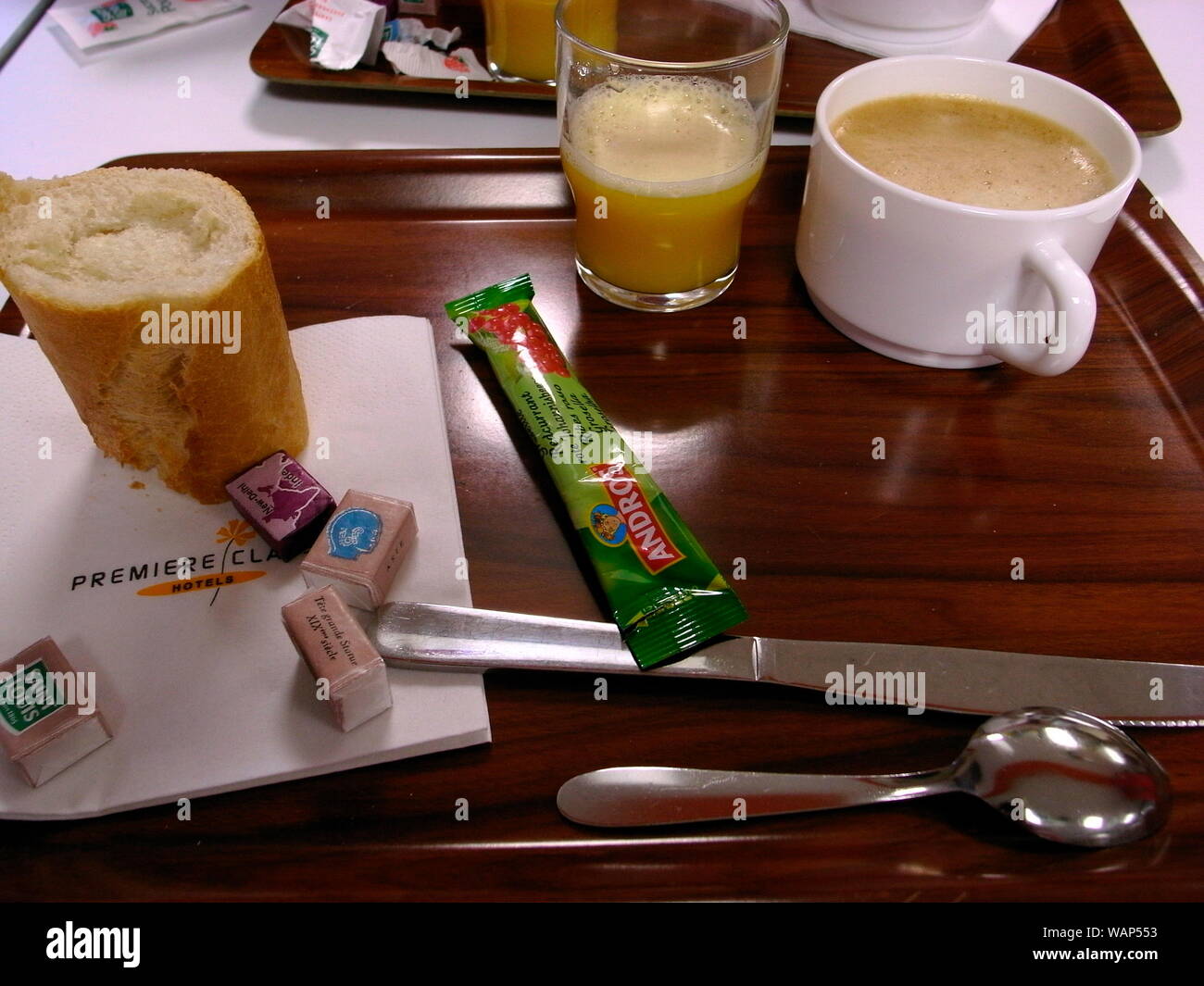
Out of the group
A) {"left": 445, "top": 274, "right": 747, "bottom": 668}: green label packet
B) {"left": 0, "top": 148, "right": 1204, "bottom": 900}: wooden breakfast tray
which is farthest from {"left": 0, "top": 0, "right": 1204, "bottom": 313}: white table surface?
{"left": 445, "top": 274, "right": 747, "bottom": 668}: green label packet

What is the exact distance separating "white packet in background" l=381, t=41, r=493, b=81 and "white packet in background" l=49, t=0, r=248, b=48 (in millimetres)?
428

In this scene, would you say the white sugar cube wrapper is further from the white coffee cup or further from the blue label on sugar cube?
the white coffee cup

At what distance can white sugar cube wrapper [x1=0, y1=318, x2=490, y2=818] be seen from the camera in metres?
→ 0.68

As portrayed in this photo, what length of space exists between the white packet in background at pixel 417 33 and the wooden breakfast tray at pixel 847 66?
38mm

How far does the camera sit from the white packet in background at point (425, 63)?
4.36 feet

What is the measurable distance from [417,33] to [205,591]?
95cm

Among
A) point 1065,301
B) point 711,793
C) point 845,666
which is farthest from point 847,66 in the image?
point 711,793

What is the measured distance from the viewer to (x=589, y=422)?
89cm

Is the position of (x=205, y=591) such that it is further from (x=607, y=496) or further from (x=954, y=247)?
(x=954, y=247)

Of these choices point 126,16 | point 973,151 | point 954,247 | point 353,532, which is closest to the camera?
point 353,532

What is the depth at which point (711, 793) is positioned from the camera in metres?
0.66
